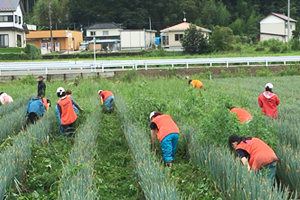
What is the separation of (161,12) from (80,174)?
2552 inches

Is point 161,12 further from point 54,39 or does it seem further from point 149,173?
point 149,173

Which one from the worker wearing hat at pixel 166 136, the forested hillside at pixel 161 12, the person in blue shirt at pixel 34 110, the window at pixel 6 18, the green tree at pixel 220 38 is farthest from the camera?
the forested hillside at pixel 161 12

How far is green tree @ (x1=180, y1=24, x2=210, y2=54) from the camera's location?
1640 inches

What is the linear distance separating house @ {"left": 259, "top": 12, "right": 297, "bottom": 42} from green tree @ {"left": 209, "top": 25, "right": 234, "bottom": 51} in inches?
623

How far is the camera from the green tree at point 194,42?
41656mm

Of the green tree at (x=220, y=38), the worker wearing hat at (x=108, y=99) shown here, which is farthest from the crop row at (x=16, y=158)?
the green tree at (x=220, y=38)

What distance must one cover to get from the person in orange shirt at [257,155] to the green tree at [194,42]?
121 ft

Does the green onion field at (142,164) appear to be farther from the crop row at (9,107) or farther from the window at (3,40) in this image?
the window at (3,40)

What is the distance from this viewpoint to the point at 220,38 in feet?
138

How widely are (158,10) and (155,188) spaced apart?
Answer: 65246mm

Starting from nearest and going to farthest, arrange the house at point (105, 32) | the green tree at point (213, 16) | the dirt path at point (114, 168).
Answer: the dirt path at point (114, 168) → the house at point (105, 32) → the green tree at point (213, 16)

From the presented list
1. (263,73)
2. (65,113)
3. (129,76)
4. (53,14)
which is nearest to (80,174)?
(65,113)

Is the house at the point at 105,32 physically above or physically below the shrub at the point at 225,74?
above

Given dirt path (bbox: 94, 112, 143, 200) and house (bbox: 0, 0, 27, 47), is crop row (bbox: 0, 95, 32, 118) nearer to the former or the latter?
dirt path (bbox: 94, 112, 143, 200)
